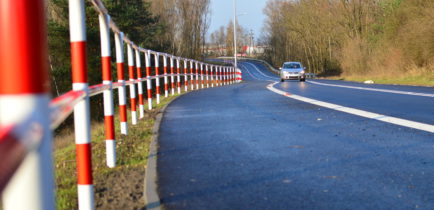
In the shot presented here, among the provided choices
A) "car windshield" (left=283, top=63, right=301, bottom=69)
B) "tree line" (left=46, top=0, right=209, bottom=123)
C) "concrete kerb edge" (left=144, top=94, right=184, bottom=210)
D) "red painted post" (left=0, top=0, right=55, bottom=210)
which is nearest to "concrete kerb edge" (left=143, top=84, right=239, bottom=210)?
"concrete kerb edge" (left=144, top=94, right=184, bottom=210)

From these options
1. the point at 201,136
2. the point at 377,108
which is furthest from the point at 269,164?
the point at 377,108

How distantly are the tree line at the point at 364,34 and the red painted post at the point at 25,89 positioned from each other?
1150 inches

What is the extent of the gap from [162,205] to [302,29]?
63.5 m

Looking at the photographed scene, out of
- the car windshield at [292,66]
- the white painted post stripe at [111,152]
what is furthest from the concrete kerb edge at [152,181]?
the car windshield at [292,66]

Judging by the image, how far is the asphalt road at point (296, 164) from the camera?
358 centimetres

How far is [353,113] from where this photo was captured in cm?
930

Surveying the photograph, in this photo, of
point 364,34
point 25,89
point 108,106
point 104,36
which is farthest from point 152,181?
point 364,34

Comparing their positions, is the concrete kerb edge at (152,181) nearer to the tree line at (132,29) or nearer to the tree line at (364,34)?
the tree line at (132,29)

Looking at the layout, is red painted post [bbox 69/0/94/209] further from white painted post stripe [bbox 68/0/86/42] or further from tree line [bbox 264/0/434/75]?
tree line [bbox 264/0/434/75]

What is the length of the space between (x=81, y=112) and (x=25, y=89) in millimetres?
2140

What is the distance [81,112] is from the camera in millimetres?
3006

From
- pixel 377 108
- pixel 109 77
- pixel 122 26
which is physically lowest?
pixel 377 108

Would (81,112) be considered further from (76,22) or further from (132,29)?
(132,29)

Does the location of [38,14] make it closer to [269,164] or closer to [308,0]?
[269,164]
